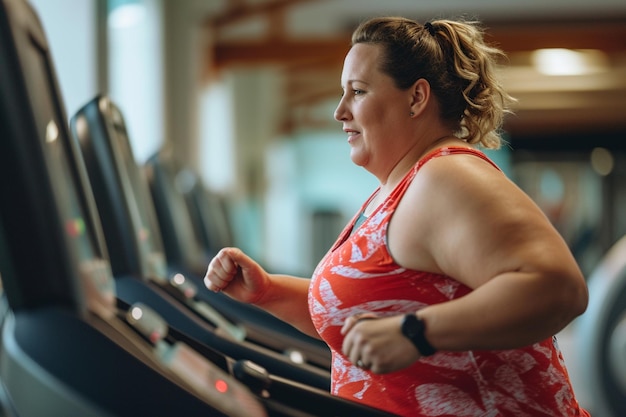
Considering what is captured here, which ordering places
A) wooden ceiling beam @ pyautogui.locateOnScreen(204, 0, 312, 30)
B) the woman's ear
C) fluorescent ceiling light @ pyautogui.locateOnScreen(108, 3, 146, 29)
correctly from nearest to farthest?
the woman's ear, fluorescent ceiling light @ pyautogui.locateOnScreen(108, 3, 146, 29), wooden ceiling beam @ pyautogui.locateOnScreen(204, 0, 312, 30)

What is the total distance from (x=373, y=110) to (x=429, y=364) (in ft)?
1.37

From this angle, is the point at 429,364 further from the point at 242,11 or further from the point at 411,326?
the point at 242,11

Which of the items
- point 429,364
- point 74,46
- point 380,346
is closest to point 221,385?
point 380,346

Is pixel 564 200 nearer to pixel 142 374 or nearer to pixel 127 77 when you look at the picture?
pixel 127 77

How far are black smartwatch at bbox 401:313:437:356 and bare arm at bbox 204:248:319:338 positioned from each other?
498 mm

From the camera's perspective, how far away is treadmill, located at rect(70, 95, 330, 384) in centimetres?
174

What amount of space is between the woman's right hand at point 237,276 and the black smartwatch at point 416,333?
0.50m

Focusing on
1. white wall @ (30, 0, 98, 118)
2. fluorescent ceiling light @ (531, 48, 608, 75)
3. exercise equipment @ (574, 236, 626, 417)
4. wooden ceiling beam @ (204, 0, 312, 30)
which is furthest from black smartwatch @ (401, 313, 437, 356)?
fluorescent ceiling light @ (531, 48, 608, 75)

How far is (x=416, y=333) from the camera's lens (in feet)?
3.65

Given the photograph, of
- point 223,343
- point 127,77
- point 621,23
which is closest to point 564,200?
point 621,23

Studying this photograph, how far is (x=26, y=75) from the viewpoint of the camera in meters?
1.02

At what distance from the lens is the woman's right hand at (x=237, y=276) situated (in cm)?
154

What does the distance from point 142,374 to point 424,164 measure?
0.53m

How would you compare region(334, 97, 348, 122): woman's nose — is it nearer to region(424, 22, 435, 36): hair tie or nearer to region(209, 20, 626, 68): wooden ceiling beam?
region(424, 22, 435, 36): hair tie
